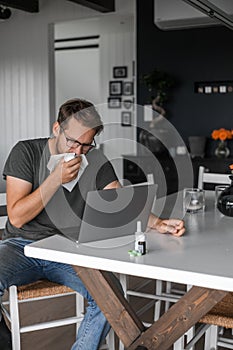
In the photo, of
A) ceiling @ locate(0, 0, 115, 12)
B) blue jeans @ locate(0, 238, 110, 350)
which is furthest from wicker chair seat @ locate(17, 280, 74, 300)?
ceiling @ locate(0, 0, 115, 12)

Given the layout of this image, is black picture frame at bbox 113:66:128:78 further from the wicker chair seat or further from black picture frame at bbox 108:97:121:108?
the wicker chair seat

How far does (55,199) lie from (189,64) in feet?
12.8

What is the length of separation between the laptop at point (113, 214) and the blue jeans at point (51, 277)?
1.04ft

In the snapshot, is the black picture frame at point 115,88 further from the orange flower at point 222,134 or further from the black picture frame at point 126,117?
the orange flower at point 222,134

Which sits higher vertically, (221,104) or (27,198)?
(221,104)

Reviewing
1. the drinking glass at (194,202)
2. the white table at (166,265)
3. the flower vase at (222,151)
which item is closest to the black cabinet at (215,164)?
the flower vase at (222,151)

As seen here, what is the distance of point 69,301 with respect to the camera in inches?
135

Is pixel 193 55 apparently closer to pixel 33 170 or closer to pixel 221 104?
pixel 221 104

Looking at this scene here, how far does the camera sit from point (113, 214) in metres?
1.85

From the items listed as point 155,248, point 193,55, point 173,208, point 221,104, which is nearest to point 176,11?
point 193,55

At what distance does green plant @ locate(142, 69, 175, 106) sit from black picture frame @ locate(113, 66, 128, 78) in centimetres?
292

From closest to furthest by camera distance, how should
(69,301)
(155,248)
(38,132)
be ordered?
(155,248), (69,301), (38,132)

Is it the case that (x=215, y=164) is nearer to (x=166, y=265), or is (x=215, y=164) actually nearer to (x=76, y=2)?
(x=76, y=2)

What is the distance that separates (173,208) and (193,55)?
11.5 ft
